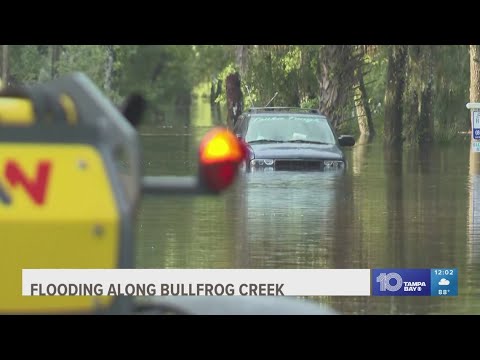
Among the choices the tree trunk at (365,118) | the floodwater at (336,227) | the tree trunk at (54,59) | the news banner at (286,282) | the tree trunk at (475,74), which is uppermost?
the tree trunk at (54,59)

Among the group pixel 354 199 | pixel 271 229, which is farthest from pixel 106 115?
pixel 354 199

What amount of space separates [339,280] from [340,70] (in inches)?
1365

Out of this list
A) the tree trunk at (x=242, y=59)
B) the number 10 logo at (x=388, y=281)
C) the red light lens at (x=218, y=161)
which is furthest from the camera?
the tree trunk at (x=242, y=59)

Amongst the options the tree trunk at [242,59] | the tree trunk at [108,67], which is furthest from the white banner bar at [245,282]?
the tree trunk at [108,67]

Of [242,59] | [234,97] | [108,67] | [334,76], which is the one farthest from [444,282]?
[108,67]

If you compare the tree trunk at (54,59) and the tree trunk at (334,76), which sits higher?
the tree trunk at (54,59)

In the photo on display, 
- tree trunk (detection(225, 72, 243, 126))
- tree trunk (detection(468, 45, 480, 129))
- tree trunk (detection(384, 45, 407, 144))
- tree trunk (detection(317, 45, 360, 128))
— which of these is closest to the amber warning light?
tree trunk (detection(317, 45, 360, 128))

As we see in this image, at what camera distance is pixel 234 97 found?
5116 cm

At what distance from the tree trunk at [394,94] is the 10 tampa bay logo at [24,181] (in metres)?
42.4

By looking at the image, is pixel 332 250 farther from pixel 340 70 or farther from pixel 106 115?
pixel 340 70

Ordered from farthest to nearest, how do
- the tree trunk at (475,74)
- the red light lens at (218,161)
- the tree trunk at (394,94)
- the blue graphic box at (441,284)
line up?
the tree trunk at (394,94) → the tree trunk at (475,74) → the blue graphic box at (441,284) → the red light lens at (218,161)

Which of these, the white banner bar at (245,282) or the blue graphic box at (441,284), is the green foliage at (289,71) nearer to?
the blue graphic box at (441,284)

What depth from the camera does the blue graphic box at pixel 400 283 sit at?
861 cm

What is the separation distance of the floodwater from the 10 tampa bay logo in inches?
272
